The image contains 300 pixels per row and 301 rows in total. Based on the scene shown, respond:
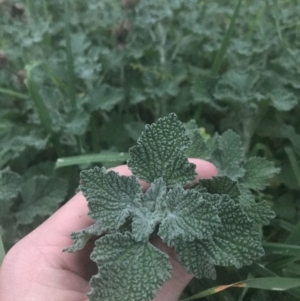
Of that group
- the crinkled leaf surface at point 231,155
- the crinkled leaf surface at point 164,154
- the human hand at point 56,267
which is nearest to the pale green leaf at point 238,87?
the crinkled leaf surface at point 231,155

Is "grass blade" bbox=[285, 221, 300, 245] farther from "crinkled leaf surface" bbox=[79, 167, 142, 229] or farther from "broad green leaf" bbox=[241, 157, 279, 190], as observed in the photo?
"crinkled leaf surface" bbox=[79, 167, 142, 229]

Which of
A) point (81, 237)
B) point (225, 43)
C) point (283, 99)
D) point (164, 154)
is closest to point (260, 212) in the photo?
point (164, 154)

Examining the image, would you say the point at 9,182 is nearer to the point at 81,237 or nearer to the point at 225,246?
the point at 81,237

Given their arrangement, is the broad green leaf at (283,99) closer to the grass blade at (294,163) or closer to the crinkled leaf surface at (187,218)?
the grass blade at (294,163)

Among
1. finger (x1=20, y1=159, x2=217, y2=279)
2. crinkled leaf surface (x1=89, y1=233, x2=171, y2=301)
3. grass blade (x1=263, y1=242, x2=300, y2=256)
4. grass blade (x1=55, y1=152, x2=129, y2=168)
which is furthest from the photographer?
grass blade (x1=55, y1=152, x2=129, y2=168)

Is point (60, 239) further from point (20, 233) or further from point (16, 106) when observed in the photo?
point (16, 106)

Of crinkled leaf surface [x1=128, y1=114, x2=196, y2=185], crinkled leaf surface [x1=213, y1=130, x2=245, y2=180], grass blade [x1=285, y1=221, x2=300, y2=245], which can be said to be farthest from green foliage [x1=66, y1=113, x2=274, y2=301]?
grass blade [x1=285, y1=221, x2=300, y2=245]

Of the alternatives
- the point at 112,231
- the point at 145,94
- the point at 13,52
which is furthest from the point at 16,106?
the point at 112,231
